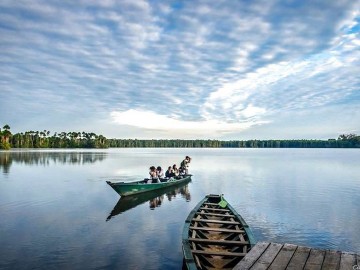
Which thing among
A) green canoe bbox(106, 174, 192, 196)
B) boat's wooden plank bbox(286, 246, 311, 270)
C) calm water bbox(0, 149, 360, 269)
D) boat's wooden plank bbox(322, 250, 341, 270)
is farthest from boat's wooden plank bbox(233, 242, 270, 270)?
green canoe bbox(106, 174, 192, 196)

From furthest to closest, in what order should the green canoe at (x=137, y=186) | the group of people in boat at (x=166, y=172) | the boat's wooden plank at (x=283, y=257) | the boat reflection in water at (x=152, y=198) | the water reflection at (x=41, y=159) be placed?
the water reflection at (x=41, y=159), the group of people in boat at (x=166, y=172), the green canoe at (x=137, y=186), the boat reflection in water at (x=152, y=198), the boat's wooden plank at (x=283, y=257)

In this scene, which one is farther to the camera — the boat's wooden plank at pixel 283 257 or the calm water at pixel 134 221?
the calm water at pixel 134 221

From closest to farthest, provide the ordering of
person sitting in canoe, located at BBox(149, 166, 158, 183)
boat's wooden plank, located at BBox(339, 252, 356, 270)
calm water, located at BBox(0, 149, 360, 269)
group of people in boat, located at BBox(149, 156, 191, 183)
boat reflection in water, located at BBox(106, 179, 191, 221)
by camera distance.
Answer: boat's wooden plank, located at BBox(339, 252, 356, 270), calm water, located at BBox(0, 149, 360, 269), boat reflection in water, located at BBox(106, 179, 191, 221), person sitting in canoe, located at BBox(149, 166, 158, 183), group of people in boat, located at BBox(149, 156, 191, 183)

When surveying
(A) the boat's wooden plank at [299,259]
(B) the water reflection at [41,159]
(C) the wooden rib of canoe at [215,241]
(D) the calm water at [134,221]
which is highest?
(A) the boat's wooden plank at [299,259]

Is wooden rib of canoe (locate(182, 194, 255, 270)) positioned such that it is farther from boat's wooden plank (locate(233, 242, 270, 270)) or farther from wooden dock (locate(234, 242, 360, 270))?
wooden dock (locate(234, 242, 360, 270))

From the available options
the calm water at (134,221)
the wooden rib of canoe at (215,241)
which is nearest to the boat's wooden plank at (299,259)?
the wooden rib of canoe at (215,241)

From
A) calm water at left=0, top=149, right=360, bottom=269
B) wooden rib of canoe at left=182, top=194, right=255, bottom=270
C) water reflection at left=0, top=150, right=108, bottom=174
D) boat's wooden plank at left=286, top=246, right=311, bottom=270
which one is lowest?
calm water at left=0, top=149, right=360, bottom=269

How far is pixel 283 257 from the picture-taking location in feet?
21.8

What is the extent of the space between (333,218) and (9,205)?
21.5m

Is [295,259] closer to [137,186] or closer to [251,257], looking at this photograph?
[251,257]

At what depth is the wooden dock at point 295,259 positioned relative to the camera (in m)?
6.18

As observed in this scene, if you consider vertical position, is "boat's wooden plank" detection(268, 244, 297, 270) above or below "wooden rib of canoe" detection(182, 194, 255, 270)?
above

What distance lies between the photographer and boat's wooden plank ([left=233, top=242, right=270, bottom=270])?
6159 millimetres

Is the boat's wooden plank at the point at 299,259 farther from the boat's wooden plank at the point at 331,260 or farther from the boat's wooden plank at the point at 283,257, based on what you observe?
the boat's wooden plank at the point at 331,260
